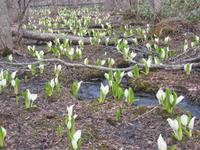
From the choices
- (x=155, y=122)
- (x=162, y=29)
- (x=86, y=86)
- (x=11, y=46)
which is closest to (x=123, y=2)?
(x=162, y=29)

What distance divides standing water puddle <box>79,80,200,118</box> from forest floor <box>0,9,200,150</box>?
0.16 meters

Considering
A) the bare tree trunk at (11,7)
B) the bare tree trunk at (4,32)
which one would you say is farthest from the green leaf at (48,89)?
the bare tree trunk at (11,7)

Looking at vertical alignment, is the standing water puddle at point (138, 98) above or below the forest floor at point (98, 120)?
below

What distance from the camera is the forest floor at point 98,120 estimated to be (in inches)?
131

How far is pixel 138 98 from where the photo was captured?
480 cm

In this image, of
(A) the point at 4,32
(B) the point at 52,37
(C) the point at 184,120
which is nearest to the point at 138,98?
(C) the point at 184,120

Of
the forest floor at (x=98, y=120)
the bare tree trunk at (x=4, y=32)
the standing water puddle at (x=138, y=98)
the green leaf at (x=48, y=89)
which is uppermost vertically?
the bare tree trunk at (x=4, y=32)

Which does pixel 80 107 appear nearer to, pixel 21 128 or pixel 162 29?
pixel 21 128

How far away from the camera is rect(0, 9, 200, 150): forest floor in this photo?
333cm

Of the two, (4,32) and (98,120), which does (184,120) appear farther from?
(4,32)

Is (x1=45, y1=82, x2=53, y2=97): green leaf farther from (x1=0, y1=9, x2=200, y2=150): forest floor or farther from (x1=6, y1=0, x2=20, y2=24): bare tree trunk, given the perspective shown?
(x1=6, y1=0, x2=20, y2=24): bare tree trunk

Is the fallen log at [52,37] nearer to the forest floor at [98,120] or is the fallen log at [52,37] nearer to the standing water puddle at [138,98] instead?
the standing water puddle at [138,98]

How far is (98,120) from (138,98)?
1046 mm

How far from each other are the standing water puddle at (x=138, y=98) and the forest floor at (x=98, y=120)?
16cm
